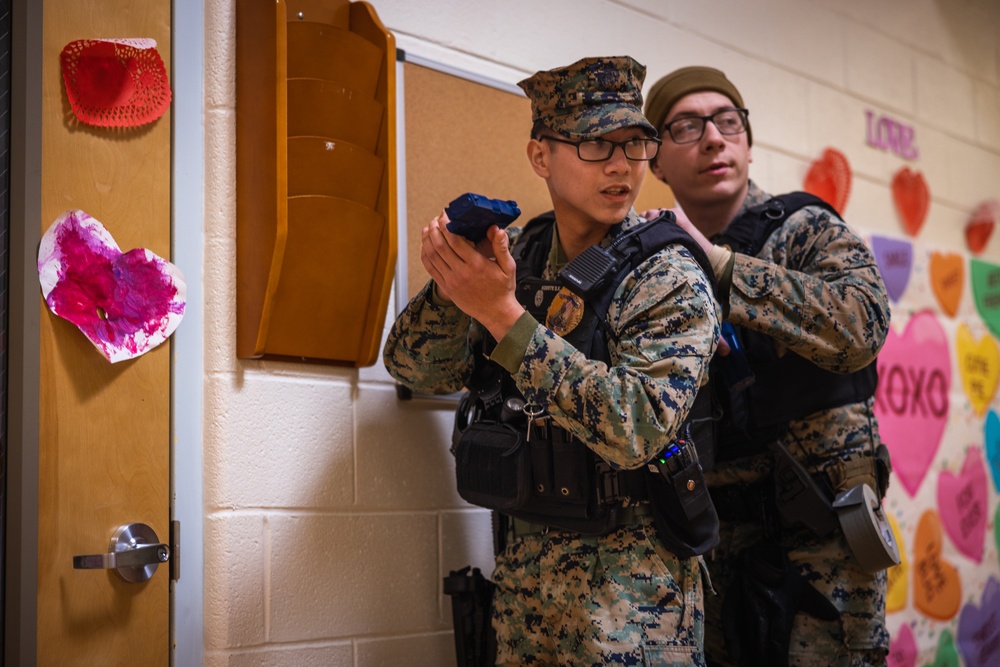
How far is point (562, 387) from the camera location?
140cm

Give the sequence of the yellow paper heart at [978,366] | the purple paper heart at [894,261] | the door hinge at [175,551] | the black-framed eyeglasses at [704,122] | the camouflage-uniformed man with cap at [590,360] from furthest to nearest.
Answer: the yellow paper heart at [978,366] < the purple paper heart at [894,261] < the black-framed eyeglasses at [704,122] < the door hinge at [175,551] < the camouflage-uniformed man with cap at [590,360]

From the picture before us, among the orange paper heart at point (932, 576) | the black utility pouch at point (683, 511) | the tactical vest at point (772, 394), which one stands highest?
the tactical vest at point (772, 394)

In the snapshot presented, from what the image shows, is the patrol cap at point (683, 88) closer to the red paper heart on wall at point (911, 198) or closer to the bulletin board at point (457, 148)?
the bulletin board at point (457, 148)

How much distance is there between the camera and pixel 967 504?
3.17 metres

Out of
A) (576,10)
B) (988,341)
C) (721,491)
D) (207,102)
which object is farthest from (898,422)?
(207,102)

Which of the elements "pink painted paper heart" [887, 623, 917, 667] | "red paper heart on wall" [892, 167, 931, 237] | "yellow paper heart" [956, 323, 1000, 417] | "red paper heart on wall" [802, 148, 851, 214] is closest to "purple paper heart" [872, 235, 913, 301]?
"red paper heart on wall" [892, 167, 931, 237]

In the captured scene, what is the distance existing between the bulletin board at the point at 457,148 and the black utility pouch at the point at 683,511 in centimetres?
69

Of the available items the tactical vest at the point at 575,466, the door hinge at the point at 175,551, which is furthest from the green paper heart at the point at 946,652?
the door hinge at the point at 175,551

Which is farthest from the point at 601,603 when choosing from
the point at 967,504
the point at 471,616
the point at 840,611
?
the point at 967,504

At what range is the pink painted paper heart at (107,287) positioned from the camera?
5.03 ft

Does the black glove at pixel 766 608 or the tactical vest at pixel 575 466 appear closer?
the tactical vest at pixel 575 466

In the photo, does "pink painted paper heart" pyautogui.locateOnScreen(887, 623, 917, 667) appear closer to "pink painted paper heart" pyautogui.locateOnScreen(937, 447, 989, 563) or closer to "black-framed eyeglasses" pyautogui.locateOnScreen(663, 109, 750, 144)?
"pink painted paper heart" pyautogui.locateOnScreen(937, 447, 989, 563)

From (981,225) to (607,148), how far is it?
2.36m

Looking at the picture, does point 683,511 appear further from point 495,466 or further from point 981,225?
point 981,225
